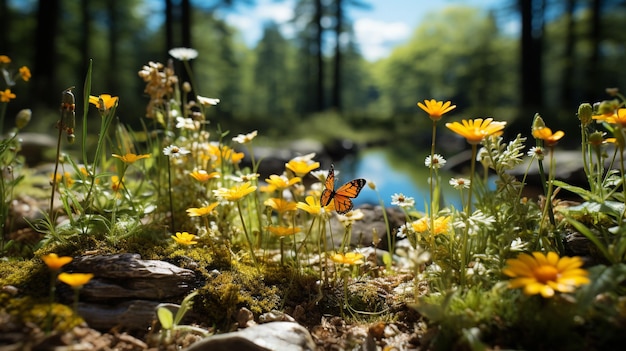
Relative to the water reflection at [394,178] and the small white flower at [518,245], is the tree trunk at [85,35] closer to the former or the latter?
the water reflection at [394,178]

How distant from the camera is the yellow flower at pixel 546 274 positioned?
1.15 m

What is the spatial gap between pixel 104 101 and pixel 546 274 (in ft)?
5.47

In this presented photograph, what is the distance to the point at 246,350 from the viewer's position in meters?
1.33

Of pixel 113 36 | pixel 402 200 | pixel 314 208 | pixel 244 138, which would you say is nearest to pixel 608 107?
pixel 402 200

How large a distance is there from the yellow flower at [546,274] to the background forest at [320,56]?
9243 millimetres

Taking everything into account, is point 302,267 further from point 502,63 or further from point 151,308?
point 502,63

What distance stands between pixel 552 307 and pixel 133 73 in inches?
1003

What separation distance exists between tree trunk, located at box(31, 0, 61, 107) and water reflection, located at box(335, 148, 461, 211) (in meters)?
6.93

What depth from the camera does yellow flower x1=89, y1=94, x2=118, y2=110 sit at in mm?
1716

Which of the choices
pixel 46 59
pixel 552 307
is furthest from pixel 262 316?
pixel 46 59

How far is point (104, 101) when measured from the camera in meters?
1.76

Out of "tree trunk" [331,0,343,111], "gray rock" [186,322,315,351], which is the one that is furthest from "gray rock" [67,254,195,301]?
"tree trunk" [331,0,343,111]

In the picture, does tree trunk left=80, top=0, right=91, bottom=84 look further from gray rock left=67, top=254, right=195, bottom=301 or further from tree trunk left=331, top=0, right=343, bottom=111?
gray rock left=67, top=254, right=195, bottom=301

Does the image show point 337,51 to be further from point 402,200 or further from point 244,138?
point 402,200
